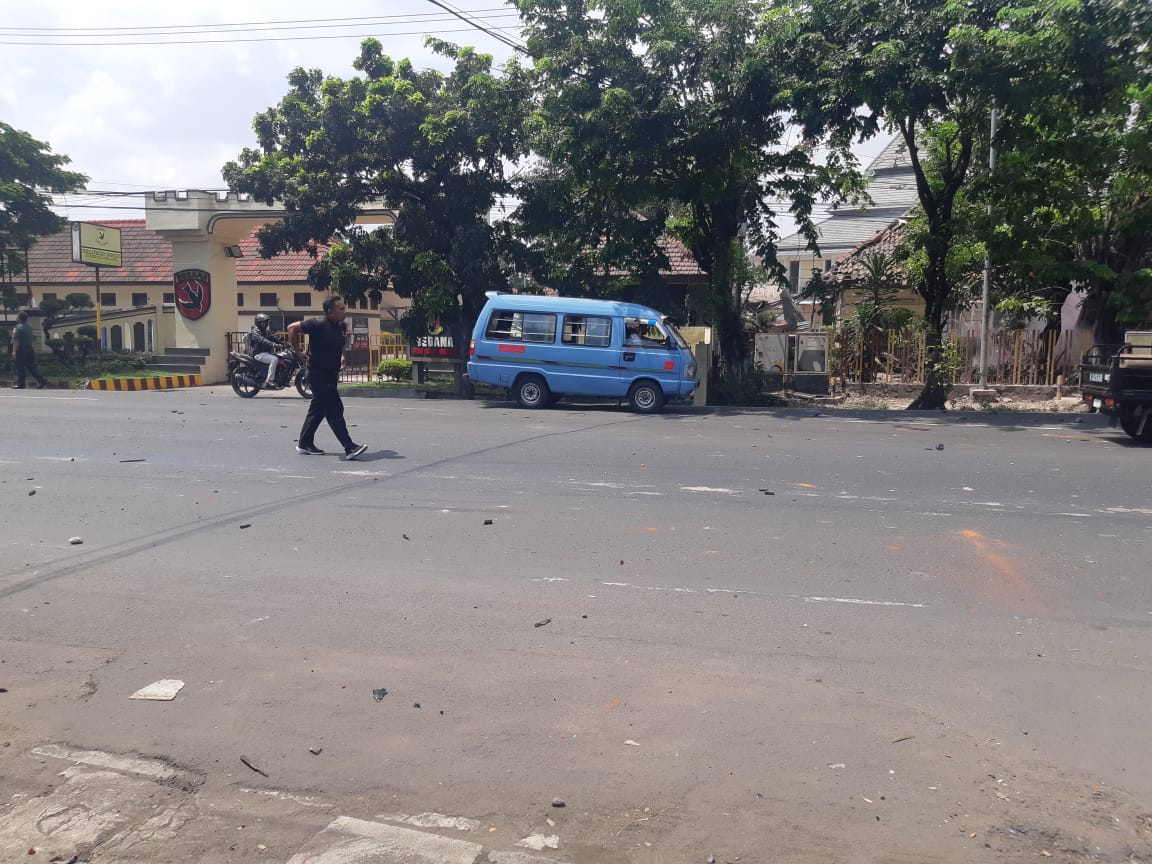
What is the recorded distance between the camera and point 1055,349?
23.5 metres

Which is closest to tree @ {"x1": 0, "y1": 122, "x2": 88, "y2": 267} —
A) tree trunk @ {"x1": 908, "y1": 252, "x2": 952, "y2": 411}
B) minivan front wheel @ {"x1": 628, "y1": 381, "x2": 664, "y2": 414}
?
minivan front wheel @ {"x1": 628, "y1": 381, "x2": 664, "y2": 414}

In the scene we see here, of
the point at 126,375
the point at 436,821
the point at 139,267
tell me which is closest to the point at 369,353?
the point at 126,375

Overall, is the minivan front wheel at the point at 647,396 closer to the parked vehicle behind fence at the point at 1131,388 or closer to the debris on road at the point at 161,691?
the parked vehicle behind fence at the point at 1131,388

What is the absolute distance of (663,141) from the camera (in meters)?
19.3

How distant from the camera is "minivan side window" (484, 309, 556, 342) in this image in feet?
→ 61.3

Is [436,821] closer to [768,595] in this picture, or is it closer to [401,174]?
[768,595]

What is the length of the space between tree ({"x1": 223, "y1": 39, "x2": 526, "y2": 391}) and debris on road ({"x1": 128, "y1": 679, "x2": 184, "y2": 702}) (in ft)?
57.0

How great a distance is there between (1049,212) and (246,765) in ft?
61.7

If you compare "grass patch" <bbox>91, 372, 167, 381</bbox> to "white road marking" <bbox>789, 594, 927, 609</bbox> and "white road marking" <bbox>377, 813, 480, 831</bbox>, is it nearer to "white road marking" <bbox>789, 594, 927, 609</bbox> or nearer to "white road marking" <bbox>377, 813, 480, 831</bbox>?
"white road marking" <bbox>789, 594, 927, 609</bbox>

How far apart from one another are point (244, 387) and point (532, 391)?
22.2 ft

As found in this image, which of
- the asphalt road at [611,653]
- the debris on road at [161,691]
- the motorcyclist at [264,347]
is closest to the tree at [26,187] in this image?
the motorcyclist at [264,347]

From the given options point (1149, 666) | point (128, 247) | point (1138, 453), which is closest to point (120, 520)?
point (1149, 666)

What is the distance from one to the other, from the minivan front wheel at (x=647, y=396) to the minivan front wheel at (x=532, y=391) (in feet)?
5.57

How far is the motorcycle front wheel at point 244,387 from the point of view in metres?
21.2
